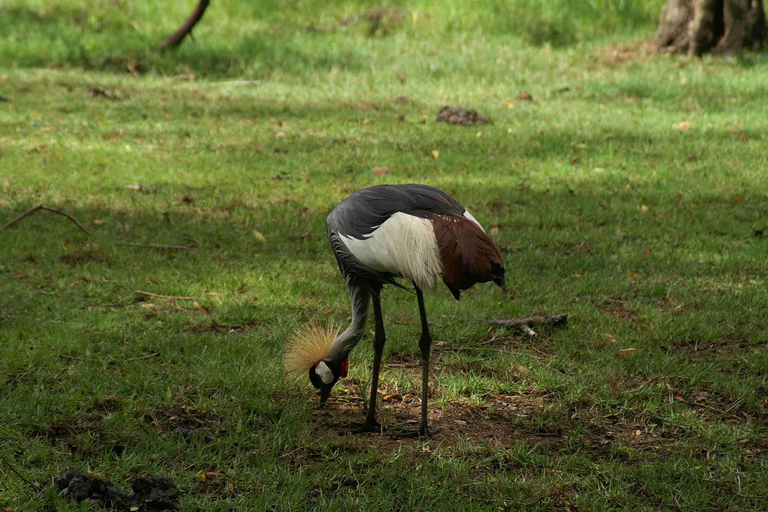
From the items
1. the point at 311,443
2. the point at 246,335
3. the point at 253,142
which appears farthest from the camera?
the point at 253,142

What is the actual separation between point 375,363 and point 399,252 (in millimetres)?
750

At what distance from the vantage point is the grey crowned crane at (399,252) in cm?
341

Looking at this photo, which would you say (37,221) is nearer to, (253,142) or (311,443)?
(253,142)

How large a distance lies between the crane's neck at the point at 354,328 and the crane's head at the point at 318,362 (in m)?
0.05

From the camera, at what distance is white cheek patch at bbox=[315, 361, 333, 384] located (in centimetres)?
389

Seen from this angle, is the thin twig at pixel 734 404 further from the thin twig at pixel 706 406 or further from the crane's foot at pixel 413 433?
the crane's foot at pixel 413 433

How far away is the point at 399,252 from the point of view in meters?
3.44

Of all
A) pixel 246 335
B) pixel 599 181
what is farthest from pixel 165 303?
pixel 599 181

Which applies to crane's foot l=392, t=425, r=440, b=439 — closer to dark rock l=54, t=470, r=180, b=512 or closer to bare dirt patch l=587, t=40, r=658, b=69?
dark rock l=54, t=470, r=180, b=512

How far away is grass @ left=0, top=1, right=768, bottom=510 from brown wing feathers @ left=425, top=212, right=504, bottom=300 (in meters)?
0.90

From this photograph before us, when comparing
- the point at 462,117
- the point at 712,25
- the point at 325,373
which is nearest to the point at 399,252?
the point at 325,373

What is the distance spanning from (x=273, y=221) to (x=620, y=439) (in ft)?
12.5

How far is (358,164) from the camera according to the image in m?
8.28

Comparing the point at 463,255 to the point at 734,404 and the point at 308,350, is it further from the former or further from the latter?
the point at 734,404
